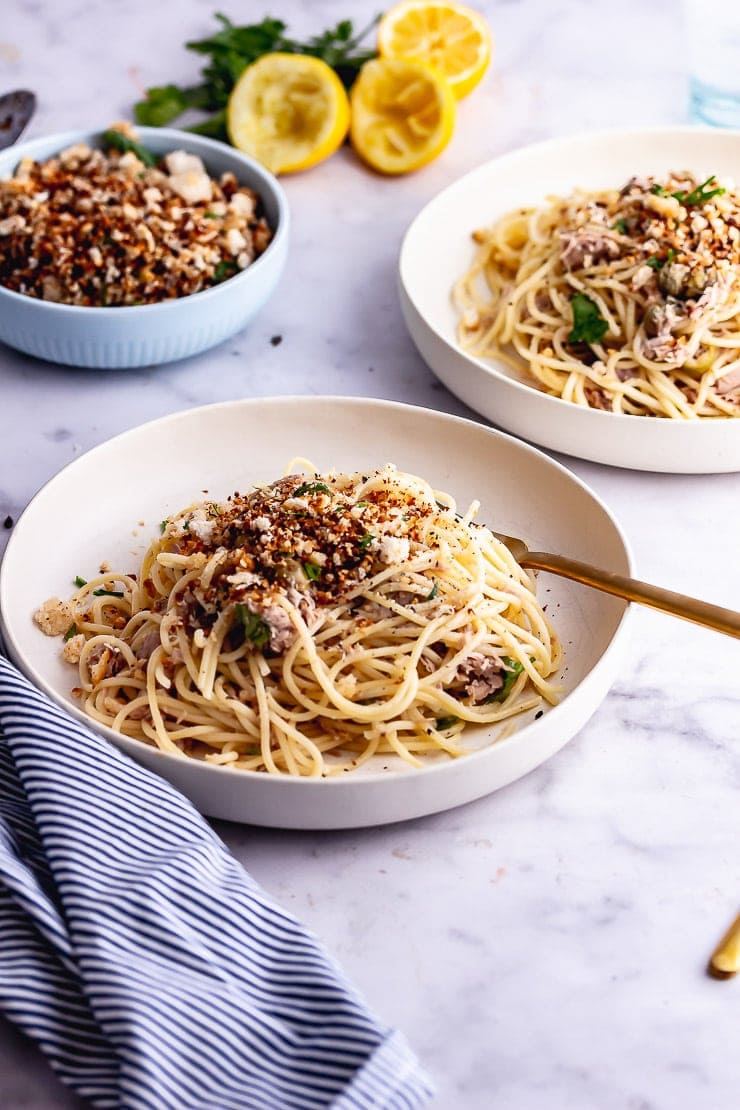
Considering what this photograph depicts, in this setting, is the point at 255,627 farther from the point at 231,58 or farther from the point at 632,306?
A: the point at 231,58

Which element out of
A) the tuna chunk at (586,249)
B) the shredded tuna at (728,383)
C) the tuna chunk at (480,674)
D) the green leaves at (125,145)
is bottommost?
the tuna chunk at (480,674)

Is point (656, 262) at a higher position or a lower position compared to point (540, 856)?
higher

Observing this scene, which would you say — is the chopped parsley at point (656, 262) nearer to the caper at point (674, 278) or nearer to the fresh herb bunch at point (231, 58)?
the caper at point (674, 278)

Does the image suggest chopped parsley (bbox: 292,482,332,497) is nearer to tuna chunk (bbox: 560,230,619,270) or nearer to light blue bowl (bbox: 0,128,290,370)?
light blue bowl (bbox: 0,128,290,370)

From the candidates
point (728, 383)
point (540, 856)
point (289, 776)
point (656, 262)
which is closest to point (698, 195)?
point (656, 262)

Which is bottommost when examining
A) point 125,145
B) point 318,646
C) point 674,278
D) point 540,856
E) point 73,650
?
point 540,856

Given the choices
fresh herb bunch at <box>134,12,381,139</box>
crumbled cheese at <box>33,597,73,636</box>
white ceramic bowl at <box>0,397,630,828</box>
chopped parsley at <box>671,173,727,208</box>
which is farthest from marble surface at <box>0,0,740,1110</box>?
fresh herb bunch at <box>134,12,381,139</box>

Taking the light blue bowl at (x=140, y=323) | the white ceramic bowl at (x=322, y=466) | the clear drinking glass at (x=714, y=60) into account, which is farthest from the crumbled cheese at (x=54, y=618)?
the clear drinking glass at (x=714, y=60)

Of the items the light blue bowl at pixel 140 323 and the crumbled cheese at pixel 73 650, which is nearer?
the crumbled cheese at pixel 73 650
